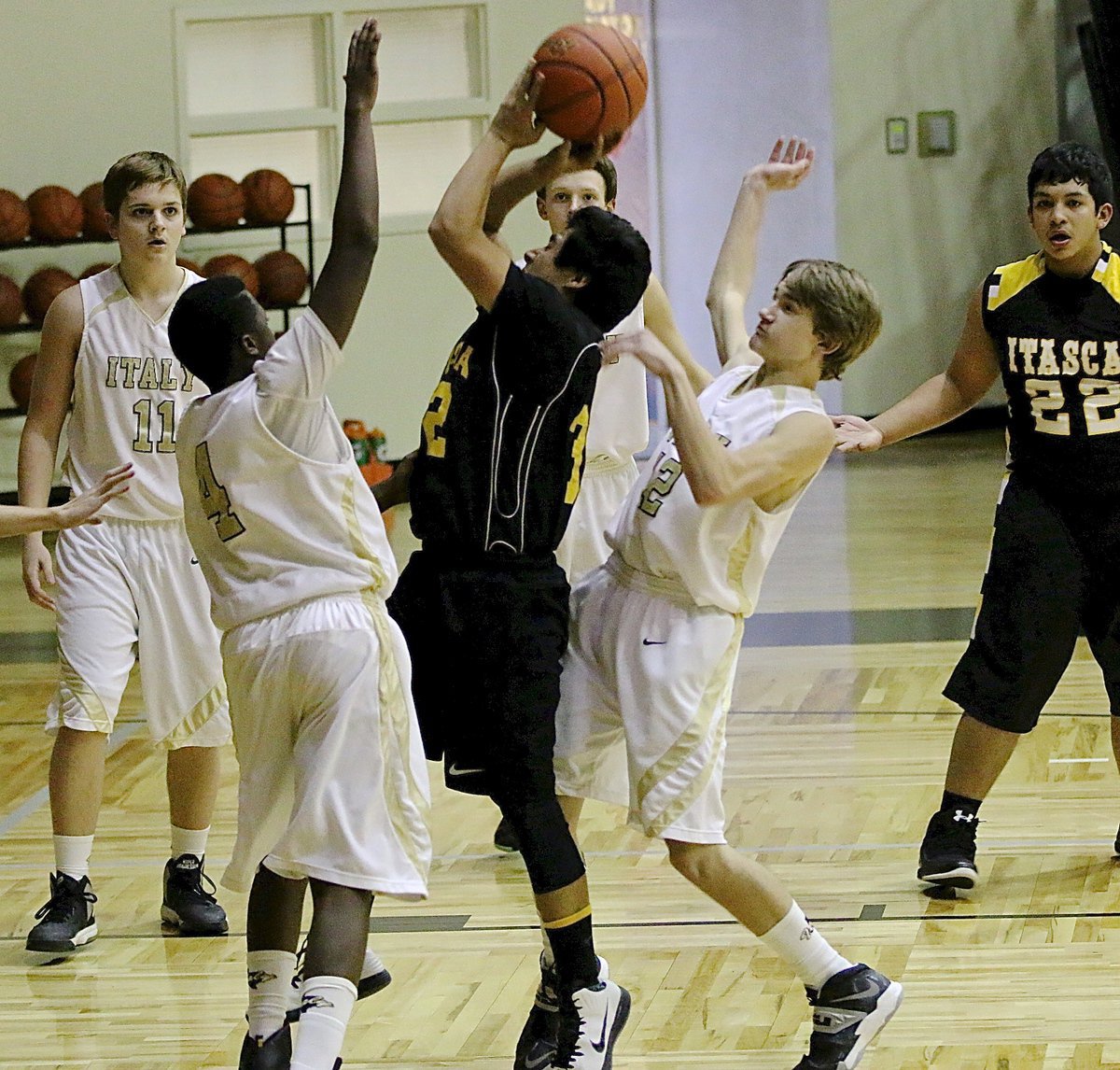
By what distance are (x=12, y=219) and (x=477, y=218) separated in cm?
1030

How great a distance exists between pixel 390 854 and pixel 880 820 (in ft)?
7.38

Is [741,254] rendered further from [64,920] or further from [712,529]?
[64,920]

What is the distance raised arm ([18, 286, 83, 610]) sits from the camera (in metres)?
4.21

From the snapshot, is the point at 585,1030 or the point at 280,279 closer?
the point at 585,1030

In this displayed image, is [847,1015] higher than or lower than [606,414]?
lower

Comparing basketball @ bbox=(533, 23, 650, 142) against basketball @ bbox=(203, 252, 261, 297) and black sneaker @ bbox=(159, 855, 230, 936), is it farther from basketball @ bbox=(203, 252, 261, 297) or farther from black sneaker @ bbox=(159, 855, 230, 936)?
basketball @ bbox=(203, 252, 261, 297)

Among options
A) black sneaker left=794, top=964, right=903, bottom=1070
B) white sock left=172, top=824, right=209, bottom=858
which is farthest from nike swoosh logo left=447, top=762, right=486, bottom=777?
white sock left=172, top=824, right=209, bottom=858

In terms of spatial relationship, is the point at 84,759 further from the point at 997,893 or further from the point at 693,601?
the point at 997,893

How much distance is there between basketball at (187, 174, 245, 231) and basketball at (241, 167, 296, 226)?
68 mm

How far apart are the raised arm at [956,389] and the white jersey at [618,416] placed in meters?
0.63

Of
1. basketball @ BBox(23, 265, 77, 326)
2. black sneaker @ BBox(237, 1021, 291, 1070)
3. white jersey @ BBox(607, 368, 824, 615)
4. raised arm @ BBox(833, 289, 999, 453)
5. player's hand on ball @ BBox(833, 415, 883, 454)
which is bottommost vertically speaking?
black sneaker @ BBox(237, 1021, 291, 1070)

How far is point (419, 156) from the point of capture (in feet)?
45.4

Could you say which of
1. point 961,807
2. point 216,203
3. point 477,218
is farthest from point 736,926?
point 216,203

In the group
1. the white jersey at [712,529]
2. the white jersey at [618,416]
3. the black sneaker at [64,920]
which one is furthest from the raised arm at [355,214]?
the black sneaker at [64,920]
